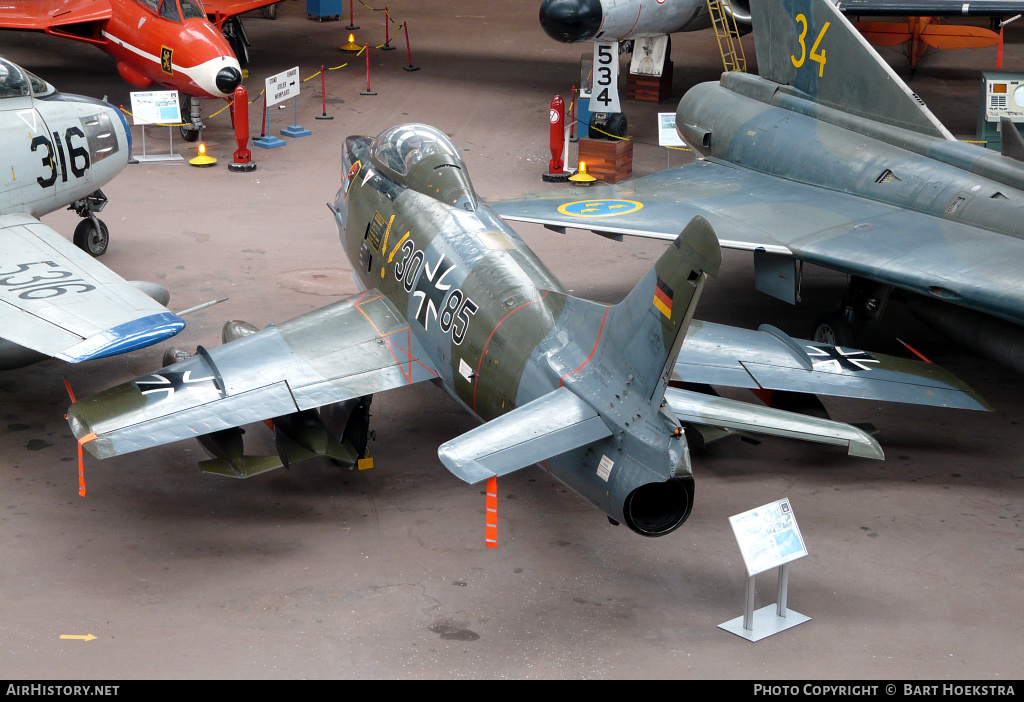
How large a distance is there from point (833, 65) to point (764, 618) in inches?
309

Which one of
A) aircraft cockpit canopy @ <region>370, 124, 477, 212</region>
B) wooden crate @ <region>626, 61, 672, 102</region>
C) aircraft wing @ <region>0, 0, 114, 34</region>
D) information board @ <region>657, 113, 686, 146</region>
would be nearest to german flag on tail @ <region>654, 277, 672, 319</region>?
aircraft cockpit canopy @ <region>370, 124, 477, 212</region>

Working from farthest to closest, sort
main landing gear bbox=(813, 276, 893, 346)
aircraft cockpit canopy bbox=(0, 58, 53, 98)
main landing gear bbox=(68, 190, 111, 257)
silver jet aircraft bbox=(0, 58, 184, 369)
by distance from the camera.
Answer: main landing gear bbox=(68, 190, 111, 257) → aircraft cockpit canopy bbox=(0, 58, 53, 98) → main landing gear bbox=(813, 276, 893, 346) → silver jet aircraft bbox=(0, 58, 184, 369)

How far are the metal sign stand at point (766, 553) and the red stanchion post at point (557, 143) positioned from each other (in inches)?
465

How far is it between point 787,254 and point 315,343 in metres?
4.96

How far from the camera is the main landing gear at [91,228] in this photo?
1413 cm

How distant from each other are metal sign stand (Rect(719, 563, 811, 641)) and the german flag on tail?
192 cm

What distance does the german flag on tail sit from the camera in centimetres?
645

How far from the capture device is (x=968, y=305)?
31.4 ft

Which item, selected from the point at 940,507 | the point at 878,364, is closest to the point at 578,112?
the point at 878,364

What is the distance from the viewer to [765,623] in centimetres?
725

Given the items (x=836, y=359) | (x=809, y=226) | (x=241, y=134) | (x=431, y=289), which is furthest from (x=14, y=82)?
(x=836, y=359)

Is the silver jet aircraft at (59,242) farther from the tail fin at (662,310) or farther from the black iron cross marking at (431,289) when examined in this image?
the tail fin at (662,310)

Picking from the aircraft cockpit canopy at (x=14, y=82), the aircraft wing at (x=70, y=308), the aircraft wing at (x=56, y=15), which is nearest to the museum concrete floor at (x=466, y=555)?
the aircraft wing at (x=70, y=308)

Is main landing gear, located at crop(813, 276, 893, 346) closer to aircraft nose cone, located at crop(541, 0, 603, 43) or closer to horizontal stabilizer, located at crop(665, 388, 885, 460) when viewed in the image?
horizontal stabilizer, located at crop(665, 388, 885, 460)
